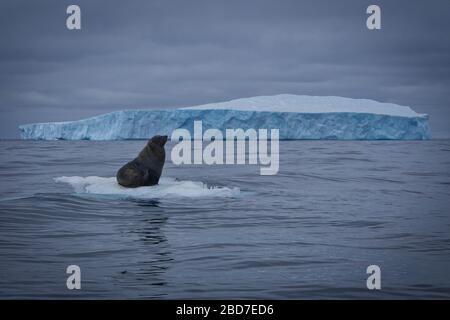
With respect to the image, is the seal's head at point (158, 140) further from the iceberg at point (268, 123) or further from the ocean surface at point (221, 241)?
the iceberg at point (268, 123)

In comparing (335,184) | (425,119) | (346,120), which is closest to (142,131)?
(346,120)

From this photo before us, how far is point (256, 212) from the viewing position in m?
10.7

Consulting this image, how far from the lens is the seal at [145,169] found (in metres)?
13.6

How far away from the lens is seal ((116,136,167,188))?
13555 mm

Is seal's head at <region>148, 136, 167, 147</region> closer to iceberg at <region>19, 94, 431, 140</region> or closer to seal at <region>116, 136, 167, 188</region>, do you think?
seal at <region>116, 136, 167, 188</region>

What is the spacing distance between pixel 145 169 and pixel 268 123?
1557 inches

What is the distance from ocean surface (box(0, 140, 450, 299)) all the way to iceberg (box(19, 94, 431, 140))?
3700 cm

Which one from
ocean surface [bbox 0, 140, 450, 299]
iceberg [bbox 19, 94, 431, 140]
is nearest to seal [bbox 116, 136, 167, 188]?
ocean surface [bbox 0, 140, 450, 299]

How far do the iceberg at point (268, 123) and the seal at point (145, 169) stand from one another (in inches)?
1448

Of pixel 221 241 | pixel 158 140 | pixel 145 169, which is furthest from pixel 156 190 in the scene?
pixel 221 241

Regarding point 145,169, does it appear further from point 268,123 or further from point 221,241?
point 268,123
